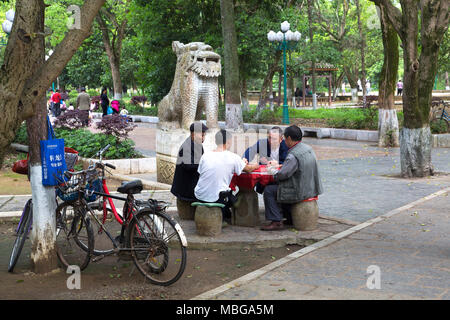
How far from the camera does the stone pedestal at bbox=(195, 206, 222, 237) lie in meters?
7.04

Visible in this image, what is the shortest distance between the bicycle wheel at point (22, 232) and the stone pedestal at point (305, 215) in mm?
3169

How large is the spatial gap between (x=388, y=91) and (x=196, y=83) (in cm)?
769

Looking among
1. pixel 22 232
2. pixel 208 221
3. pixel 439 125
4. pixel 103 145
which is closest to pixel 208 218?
pixel 208 221

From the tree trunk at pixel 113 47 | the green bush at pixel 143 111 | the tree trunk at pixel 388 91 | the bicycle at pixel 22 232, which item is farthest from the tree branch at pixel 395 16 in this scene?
the tree trunk at pixel 113 47

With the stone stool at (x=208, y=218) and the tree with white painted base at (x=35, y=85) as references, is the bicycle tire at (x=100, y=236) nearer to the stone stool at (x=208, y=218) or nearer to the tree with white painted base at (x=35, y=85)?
the tree with white painted base at (x=35, y=85)

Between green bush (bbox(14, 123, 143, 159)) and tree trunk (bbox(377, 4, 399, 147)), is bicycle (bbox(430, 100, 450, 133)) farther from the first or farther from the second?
green bush (bbox(14, 123, 143, 159))

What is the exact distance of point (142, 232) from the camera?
18.7ft

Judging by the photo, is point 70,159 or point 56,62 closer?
point 56,62

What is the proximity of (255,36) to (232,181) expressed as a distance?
17109 mm

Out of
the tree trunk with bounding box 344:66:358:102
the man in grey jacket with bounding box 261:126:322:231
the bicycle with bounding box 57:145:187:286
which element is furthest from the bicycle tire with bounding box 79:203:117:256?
the tree trunk with bounding box 344:66:358:102

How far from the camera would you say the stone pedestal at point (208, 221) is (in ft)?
23.1

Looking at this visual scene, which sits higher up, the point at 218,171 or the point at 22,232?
the point at 218,171

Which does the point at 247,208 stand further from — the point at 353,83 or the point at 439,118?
the point at 353,83

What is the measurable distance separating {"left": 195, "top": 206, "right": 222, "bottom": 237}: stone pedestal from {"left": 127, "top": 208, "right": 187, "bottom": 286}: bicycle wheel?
3.89 feet
